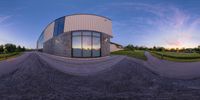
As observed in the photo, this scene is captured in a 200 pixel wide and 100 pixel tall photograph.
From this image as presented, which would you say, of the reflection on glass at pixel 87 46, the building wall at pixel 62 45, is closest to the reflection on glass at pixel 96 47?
the reflection on glass at pixel 87 46

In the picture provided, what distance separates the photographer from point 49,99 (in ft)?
21.9

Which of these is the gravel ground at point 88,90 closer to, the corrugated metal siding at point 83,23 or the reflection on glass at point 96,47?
the reflection on glass at point 96,47

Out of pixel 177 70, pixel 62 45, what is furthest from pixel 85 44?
pixel 177 70

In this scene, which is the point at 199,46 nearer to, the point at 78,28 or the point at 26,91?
the point at 78,28

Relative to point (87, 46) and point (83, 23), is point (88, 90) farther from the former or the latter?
point (83, 23)

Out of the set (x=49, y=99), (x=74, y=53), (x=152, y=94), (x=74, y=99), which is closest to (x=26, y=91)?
(x=49, y=99)

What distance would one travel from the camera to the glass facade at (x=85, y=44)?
32594mm

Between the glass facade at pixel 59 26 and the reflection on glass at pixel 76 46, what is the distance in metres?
3.36

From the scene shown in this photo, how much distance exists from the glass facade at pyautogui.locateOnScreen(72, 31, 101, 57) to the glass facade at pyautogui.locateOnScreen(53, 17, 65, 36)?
322cm

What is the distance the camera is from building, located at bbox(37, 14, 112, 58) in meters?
32.9

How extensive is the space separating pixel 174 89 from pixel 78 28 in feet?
86.5

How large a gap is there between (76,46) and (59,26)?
626 cm

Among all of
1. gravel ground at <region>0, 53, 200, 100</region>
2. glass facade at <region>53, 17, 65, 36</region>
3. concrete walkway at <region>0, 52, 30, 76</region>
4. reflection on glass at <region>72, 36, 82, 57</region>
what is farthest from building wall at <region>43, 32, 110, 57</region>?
gravel ground at <region>0, 53, 200, 100</region>

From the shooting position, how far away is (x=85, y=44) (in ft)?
108
